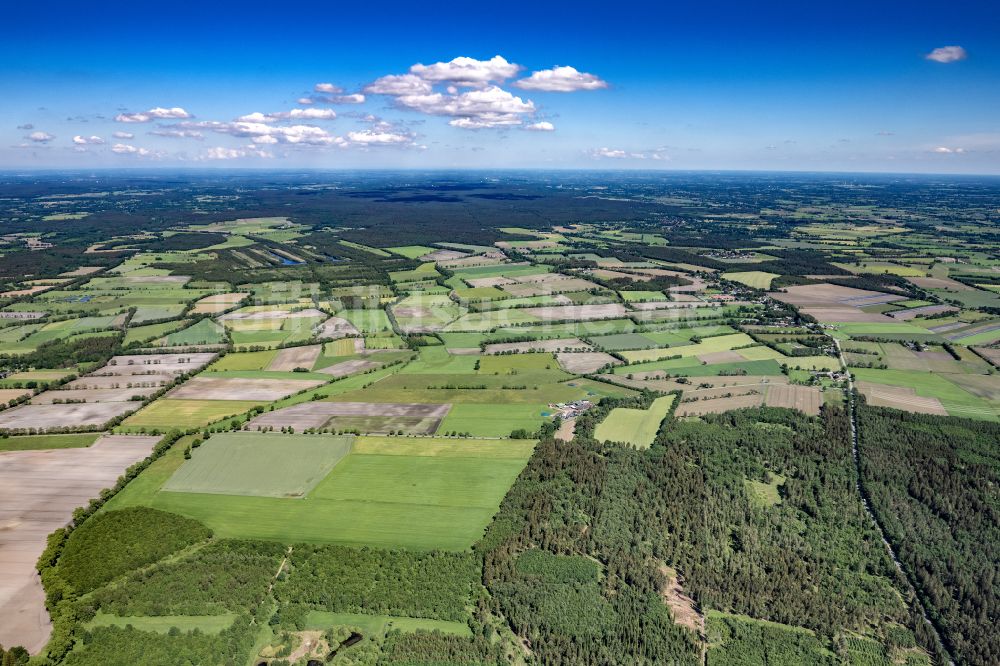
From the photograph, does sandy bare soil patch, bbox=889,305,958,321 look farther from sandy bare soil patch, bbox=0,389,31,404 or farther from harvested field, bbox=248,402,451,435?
sandy bare soil patch, bbox=0,389,31,404

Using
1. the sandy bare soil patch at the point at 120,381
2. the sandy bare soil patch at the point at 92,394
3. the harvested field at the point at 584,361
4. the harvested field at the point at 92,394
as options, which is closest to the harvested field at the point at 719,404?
the harvested field at the point at 584,361

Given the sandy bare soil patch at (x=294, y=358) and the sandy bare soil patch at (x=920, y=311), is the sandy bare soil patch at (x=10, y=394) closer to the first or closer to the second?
the sandy bare soil patch at (x=294, y=358)

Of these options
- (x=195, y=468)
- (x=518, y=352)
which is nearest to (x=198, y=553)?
(x=195, y=468)

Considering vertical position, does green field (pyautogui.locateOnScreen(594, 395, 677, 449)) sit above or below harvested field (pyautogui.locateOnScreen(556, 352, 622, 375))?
below

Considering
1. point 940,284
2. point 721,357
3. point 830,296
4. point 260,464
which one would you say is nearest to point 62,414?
point 260,464

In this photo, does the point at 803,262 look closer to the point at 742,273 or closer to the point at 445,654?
the point at 742,273

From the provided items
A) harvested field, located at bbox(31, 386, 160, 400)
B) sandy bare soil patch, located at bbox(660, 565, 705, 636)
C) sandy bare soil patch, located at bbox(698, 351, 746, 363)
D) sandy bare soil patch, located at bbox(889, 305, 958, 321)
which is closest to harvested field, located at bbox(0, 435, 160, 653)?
harvested field, located at bbox(31, 386, 160, 400)
